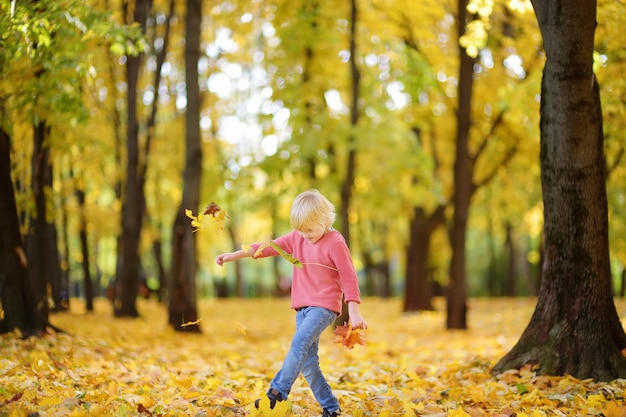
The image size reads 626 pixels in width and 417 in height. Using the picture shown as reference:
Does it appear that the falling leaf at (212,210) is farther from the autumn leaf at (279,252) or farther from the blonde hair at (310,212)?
the blonde hair at (310,212)

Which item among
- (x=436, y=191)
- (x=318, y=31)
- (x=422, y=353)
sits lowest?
(x=422, y=353)

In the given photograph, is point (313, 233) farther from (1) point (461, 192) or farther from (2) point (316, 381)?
(1) point (461, 192)

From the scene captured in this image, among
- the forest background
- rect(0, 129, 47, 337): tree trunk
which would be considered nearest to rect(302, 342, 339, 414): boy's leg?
the forest background

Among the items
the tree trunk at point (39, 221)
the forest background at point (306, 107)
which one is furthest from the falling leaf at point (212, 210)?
the tree trunk at point (39, 221)

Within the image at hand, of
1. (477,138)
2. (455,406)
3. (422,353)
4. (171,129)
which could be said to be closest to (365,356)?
(422,353)

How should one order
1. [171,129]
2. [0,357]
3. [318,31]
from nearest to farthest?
1. [0,357]
2. [318,31]
3. [171,129]

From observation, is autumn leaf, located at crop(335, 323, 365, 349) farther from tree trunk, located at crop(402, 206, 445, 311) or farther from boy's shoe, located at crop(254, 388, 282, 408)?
tree trunk, located at crop(402, 206, 445, 311)

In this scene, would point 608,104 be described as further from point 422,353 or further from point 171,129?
point 171,129

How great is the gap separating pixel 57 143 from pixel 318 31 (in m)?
5.81

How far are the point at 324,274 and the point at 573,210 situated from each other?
2670 millimetres

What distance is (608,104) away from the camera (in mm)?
9242

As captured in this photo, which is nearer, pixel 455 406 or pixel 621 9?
pixel 455 406

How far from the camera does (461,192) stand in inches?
552

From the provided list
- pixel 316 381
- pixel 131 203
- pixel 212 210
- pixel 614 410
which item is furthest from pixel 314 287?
pixel 131 203
